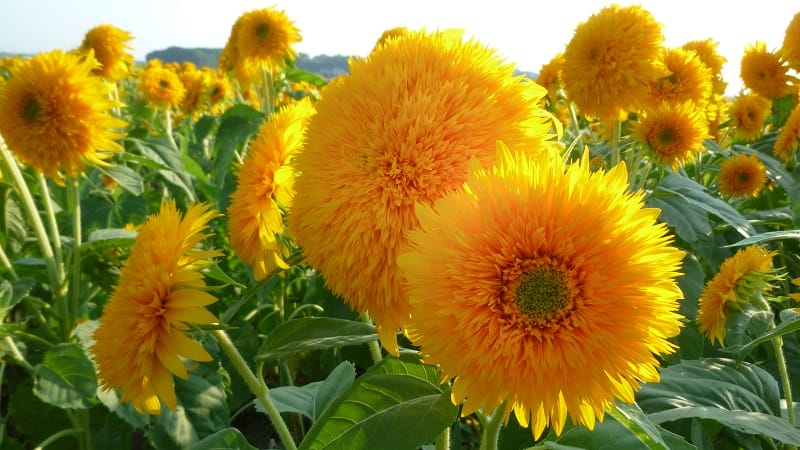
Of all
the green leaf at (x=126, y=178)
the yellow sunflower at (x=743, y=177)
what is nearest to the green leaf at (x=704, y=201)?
the yellow sunflower at (x=743, y=177)

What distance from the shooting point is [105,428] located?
2.30 m

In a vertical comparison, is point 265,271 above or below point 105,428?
above

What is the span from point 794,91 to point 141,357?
4.26 meters

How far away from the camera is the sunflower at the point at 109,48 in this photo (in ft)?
14.5

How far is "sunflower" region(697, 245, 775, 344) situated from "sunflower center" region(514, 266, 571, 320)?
120 centimetres

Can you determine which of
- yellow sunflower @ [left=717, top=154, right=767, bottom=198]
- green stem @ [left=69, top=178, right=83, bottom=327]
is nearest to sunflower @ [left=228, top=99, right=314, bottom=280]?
green stem @ [left=69, top=178, right=83, bottom=327]

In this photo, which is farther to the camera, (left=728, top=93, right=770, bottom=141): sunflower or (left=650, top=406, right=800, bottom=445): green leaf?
(left=728, top=93, right=770, bottom=141): sunflower

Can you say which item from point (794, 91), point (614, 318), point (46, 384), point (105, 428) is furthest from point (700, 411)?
point (794, 91)

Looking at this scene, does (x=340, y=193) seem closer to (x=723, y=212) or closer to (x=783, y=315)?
(x=783, y=315)

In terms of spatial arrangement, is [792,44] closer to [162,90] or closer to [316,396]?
[316,396]

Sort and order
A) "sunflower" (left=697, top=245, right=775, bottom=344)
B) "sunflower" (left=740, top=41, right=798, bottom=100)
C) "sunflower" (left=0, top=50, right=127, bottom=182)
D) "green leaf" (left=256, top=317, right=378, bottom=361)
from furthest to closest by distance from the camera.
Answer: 1. "sunflower" (left=740, top=41, right=798, bottom=100)
2. "sunflower" (left=0, top=50, right=127, bottom=182)
3. "sunflower" (left=697, top=245, right=775, bottom=344)
4. "green leaf" (left=256, top=317, right=378, bottom=361)

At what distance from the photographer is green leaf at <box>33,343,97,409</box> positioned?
1.85 meters

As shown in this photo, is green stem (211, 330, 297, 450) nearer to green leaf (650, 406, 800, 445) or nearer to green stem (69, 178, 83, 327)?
green leaf (650, 406, 800, 445)

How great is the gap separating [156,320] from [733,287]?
149 cm
